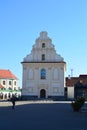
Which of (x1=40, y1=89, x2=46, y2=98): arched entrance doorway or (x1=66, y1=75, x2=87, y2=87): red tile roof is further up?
(x1=66, y1=75, x2=87, y2=87): red tile roof

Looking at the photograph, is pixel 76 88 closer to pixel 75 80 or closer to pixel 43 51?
pixel 75 80

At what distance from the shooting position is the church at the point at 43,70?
75.3 metres

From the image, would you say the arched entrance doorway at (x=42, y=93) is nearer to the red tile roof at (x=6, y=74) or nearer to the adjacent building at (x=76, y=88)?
the adjacent building at (x=76, y=88)

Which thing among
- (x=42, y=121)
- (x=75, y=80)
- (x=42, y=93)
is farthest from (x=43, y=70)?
(x=42, y=121)

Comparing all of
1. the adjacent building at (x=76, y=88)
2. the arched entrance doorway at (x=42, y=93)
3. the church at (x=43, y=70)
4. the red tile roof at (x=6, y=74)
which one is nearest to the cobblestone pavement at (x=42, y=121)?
the church at (x=43, y=70)

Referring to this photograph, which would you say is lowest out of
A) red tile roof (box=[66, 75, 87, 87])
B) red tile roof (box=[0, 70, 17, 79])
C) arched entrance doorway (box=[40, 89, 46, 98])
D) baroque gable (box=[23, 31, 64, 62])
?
arched entrance doorway (box=[40, 89, 46, 98])

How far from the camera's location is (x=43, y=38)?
76.0m

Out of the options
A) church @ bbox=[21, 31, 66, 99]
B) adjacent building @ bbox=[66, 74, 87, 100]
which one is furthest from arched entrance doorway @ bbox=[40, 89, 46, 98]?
adjacent building @ bbox=[66, 74, 87, 100]

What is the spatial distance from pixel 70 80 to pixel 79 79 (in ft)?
6.76

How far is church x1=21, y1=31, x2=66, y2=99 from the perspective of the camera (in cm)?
7531

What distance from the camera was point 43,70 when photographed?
75938 mm

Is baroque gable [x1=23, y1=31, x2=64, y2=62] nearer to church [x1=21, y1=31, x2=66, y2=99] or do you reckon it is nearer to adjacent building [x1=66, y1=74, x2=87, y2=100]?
church [x1=21, y1=31, x2=66, y2=99]

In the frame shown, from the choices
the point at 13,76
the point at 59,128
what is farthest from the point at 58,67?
the point at 59,128

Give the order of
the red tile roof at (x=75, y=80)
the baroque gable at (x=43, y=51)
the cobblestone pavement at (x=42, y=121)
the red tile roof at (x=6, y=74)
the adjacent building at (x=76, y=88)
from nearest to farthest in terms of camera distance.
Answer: the cobblestone pavement at (x=42, y=121)
the baroque gable at (x=43, y=51)
the adjacent building at (x=76, y=88)
the red tile roof at (x=75, y=80)
the red tile roof at (x=6, y=74)
